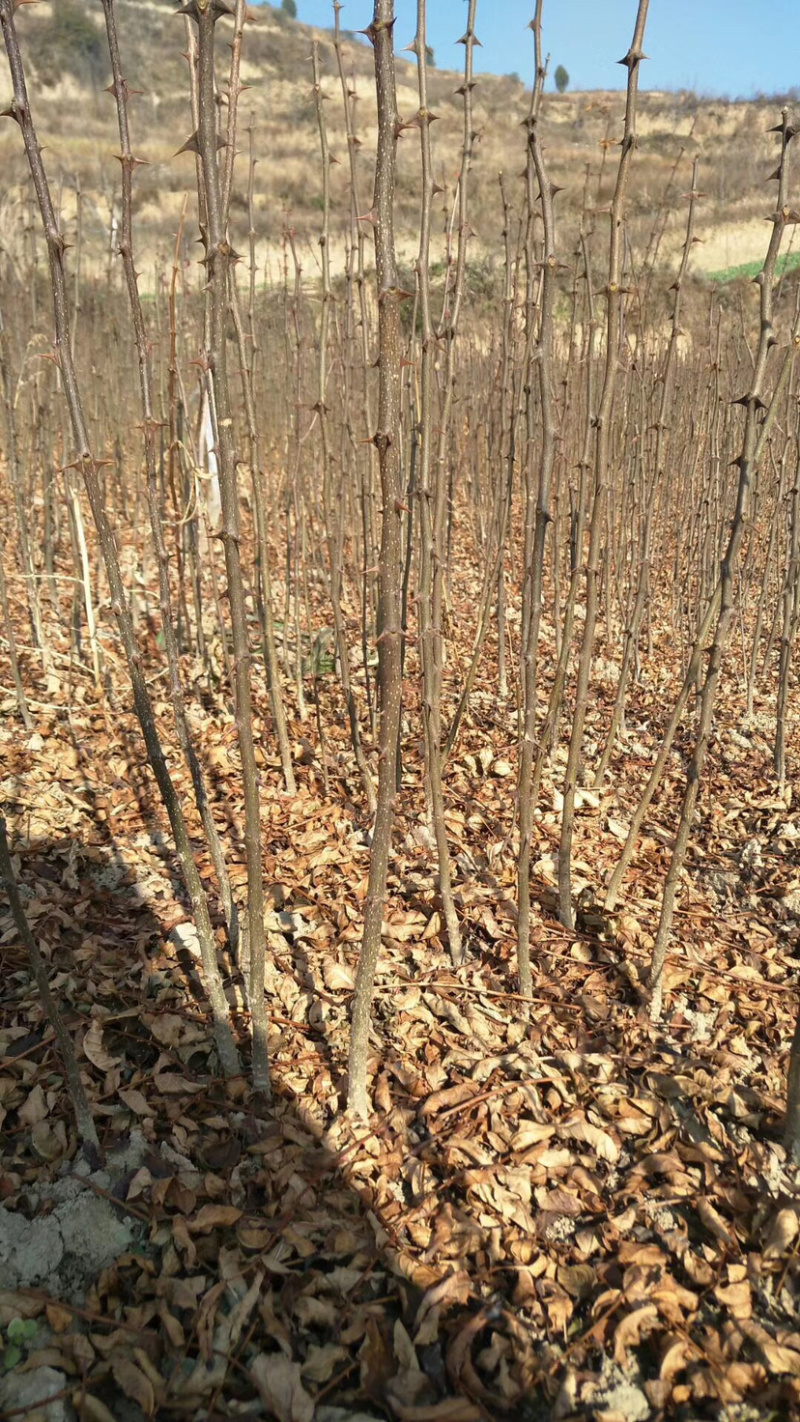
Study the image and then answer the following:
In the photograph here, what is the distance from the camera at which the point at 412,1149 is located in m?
1.70

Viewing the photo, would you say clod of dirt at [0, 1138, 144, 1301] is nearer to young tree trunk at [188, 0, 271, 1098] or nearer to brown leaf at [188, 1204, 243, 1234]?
brown leaf at [188, 1204, 243, 1234]

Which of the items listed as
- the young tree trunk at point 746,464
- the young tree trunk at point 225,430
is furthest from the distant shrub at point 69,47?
the young tree trunk at point 225,430

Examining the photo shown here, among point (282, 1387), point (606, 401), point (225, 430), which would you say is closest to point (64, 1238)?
point (282, 1387)

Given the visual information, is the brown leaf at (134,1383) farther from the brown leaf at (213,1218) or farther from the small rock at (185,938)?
the small rock at (185,938)

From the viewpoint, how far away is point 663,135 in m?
25.2

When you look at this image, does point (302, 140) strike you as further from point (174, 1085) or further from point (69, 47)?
point (174, 1085)

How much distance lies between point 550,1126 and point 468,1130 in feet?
0.57

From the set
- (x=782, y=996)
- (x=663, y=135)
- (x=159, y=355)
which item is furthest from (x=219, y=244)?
(x=663, y=135)

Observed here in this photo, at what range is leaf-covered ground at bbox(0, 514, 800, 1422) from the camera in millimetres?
1342

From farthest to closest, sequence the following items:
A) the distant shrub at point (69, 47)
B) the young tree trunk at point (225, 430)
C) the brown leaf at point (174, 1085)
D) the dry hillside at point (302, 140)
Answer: the distant shrub at point (69, 47)
the dry hillside at point (302, 140)
the brown leaf at point (174, 1085)
the young tree trunk at point (225, 430)

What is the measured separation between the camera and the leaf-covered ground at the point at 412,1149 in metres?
1.34

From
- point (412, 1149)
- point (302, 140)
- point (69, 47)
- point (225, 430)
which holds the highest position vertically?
point (69, 47)

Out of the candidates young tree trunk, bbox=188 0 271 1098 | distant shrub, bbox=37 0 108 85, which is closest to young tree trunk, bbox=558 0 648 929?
young tree trunk, bbox=188 0 271 1098

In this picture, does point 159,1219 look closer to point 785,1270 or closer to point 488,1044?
point 488,1044
